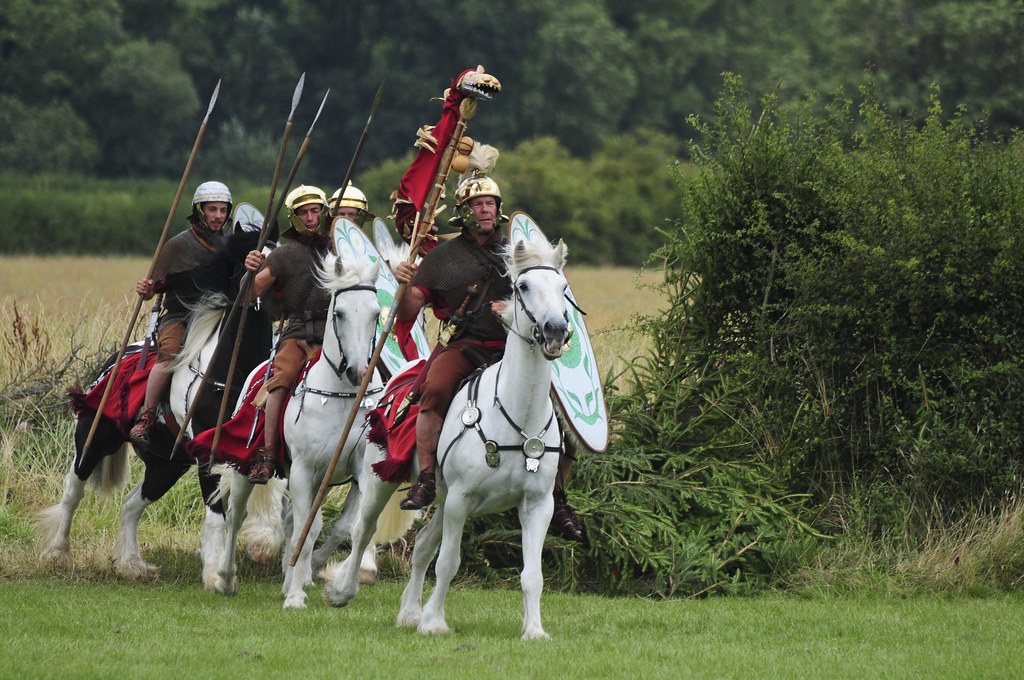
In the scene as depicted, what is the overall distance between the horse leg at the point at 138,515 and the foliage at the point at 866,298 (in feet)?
15.1

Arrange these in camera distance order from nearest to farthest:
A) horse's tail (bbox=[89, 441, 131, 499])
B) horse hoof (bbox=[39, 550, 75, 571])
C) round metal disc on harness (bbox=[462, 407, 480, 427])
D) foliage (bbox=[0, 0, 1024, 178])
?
round metal disc on harness (bbox=[462, 407, 480, 427])
horse hoof (bbox=[39, 550, 75, 571])
horse's tail (bbox=[89, 441, 131, 499])
foliage (bbox=[0, 0, 1024, 178])

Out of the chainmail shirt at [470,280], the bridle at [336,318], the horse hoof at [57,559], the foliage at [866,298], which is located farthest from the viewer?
the horse hoof at [57,559]

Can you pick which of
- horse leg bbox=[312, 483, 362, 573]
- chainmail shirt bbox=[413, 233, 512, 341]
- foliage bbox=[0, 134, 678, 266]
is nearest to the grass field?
horse leg bbox=[312, 483, 362, 573]

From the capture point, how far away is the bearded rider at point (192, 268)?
1186cm

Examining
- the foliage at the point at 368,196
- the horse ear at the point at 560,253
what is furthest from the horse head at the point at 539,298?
the foliage at the point at 368,196

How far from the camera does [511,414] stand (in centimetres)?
848

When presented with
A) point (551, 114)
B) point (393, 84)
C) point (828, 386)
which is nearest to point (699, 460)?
point (828, 386)

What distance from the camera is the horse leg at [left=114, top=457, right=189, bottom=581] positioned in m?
11.6

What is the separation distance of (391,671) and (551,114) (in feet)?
170

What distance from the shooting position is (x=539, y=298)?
26.2ft

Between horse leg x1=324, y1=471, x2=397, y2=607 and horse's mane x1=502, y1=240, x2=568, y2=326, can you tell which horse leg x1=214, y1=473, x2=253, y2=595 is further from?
horse's mane x1=502, y1=240, x2=568, y2=326

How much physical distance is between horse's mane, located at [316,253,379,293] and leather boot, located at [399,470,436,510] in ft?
5.92

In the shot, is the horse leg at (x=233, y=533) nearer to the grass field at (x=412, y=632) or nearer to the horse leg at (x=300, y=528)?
the grass field at (x=412, y=632)

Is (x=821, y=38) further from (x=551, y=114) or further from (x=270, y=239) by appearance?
(x=270, y=239)
